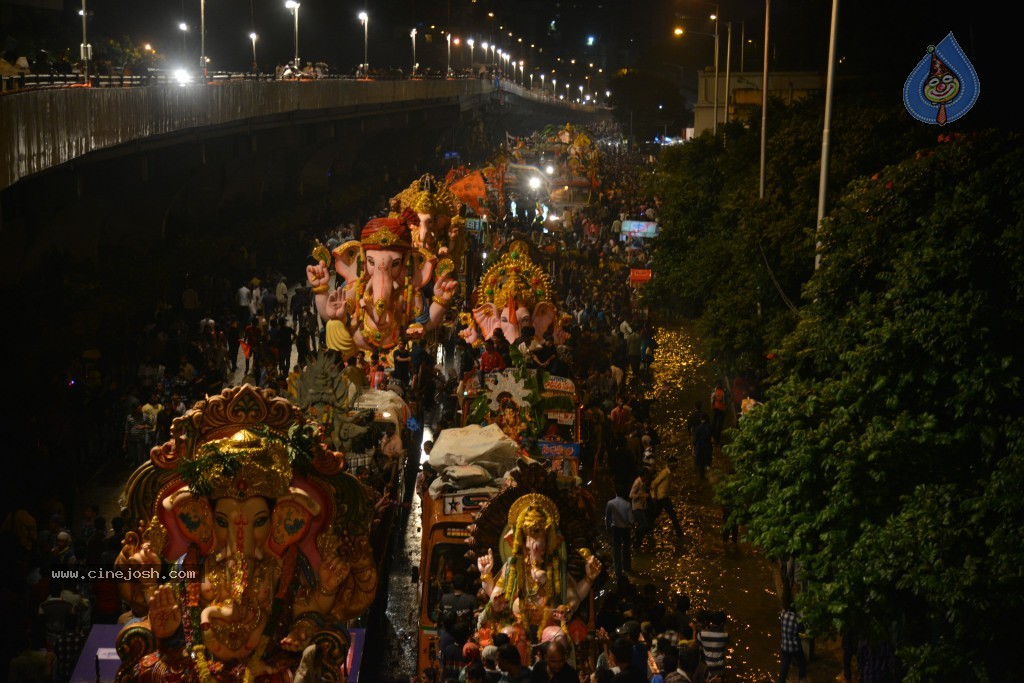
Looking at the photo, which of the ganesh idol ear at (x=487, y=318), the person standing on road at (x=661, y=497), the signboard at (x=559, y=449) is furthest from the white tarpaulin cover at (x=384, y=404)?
the ganesh idol ear at (x=487, y=318)

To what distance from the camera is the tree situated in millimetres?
9727

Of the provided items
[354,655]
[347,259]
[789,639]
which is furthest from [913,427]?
[347,259]

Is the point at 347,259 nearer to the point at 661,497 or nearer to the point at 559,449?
the point at 559,449

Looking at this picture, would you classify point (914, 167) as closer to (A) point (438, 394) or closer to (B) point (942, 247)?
(B) point (942, 247)

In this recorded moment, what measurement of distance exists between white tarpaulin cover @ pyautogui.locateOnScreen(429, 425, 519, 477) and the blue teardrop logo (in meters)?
7.01

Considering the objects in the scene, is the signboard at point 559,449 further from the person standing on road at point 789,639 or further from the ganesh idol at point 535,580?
the ganesh idol at point 535,580

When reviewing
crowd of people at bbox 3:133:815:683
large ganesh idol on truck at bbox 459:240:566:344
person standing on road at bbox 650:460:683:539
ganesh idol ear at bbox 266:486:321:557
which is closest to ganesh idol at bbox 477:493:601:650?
crowd of people at bbox 3:133:815:683

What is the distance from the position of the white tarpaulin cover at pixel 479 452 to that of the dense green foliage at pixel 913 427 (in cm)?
238

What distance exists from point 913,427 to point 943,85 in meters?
7.54

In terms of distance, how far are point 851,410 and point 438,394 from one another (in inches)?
427

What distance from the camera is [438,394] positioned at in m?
21.4

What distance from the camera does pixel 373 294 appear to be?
886 inches

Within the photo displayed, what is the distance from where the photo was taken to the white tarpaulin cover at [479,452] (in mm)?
13523

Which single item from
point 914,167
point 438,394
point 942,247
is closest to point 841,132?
point 438,394
